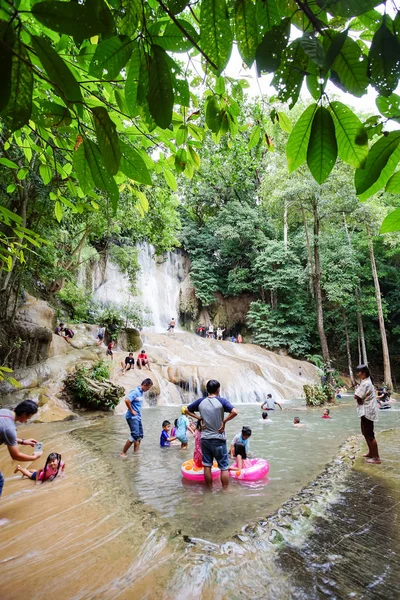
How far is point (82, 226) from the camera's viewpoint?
1370 centimetres

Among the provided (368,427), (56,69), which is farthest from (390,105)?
(368,427)

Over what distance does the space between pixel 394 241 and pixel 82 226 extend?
15852mm

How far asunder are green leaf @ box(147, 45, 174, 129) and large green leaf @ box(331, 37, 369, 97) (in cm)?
44

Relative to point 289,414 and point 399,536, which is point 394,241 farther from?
point 399,536

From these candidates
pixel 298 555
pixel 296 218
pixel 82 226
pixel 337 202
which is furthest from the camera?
pixel 296 218

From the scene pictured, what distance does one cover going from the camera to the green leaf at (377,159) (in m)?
0.89

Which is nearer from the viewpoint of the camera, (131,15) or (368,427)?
(131,15)

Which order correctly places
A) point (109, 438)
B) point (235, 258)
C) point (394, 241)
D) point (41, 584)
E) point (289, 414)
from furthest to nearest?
point (235, 258) < point (394, 241) < point (289, 414) < point (109, 438) < point (41, 584)

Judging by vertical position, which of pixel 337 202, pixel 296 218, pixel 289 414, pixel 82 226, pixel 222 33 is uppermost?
pixel 296 218

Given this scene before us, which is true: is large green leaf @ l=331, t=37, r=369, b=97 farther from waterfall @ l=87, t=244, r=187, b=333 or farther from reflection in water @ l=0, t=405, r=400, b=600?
waterfall @ l=87, t=244, r=187, b=333

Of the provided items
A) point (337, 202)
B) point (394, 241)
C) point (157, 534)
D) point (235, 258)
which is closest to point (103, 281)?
point (235, 258)

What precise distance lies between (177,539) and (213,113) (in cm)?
318

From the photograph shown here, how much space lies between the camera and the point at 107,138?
0.95 meters

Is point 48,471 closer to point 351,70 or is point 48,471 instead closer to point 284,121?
point 284,121
